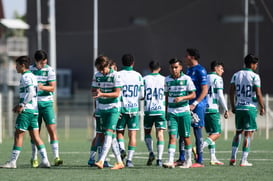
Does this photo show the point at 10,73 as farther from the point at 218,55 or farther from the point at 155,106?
the point at 155,106


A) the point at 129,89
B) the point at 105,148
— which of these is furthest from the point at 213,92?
the point at 105,148

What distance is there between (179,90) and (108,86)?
141cm

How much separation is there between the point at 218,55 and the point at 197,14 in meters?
4.17

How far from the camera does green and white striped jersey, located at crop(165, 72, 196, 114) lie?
56.2ft

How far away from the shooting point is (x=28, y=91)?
16891 millimetres

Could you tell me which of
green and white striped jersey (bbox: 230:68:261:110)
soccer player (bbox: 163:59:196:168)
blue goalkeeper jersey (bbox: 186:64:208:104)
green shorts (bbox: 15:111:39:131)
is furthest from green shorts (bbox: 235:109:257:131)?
green shorts (bbox: 15:111:39:131)

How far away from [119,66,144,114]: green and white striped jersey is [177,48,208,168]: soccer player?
1142mm

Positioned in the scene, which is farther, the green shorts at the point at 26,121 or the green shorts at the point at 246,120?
the green shorts at the point at 246,120

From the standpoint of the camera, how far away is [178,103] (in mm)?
17234

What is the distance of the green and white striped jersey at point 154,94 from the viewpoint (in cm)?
1858

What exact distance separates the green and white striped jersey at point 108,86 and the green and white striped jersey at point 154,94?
1.78 meters

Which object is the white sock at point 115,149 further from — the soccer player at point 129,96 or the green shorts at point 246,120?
the green shorts at point 246,120

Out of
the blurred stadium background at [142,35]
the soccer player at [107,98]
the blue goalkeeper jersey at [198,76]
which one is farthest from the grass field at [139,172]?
the blurred stadium background at [142,35]

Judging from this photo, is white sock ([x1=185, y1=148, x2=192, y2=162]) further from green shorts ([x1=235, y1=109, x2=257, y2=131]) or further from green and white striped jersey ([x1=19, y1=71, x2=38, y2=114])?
green and white striped jersey ([x1=19, y1=71, x2=38, y2=114])
